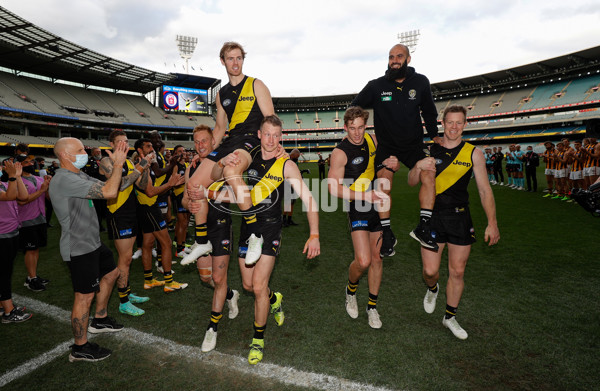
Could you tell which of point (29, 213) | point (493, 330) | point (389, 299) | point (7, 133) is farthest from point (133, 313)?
point (7, 133)

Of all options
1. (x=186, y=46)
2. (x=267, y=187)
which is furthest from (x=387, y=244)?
(x=186, y=46)

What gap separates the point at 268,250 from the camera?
345 cm

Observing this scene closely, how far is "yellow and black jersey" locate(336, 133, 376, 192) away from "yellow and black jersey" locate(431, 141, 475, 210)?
0.85 metres

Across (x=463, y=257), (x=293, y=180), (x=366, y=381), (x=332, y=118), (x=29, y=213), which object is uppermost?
(x=332, y=118)

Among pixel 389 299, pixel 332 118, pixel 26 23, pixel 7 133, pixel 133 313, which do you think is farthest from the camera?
pixel 332 118

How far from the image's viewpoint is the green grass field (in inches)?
118

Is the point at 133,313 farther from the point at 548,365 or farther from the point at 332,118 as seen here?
the point at 332,118

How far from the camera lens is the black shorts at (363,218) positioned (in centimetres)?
408

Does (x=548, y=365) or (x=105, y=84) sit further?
(x=105, y=84)

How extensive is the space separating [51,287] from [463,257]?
6.58m

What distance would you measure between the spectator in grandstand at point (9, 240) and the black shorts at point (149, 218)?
1.59 meters

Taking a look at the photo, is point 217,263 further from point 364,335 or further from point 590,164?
point 590,164

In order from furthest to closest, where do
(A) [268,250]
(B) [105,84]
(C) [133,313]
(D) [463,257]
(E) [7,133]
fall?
1. (B) [105,84]
2. (E) [7,133]
3. (C) [133,313]
4. (D) [463,257]
5. (A) [268,250]

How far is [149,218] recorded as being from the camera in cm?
528
